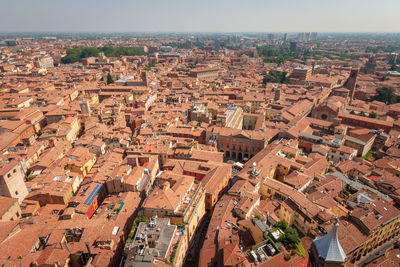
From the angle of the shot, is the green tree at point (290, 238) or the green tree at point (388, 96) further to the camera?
the green tree at point (388, 96)

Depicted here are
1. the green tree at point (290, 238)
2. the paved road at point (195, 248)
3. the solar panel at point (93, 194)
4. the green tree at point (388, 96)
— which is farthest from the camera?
the green tree at point (388, 96)

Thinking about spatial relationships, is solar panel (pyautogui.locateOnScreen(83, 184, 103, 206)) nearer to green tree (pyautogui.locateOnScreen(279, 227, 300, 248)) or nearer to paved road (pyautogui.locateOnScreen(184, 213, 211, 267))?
paved road (pyautogui.locateOnScreen(184, 213, 211, 267))

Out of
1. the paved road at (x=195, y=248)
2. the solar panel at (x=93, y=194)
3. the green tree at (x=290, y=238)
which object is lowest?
the paved road at (x=195, y=248)

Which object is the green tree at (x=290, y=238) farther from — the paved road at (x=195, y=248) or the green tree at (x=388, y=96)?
the green tree at (x=388, y=96)

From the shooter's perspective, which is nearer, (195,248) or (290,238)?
(290,238)

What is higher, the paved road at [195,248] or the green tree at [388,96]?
the green tree at [388,96]

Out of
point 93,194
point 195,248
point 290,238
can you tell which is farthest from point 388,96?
point 93,194

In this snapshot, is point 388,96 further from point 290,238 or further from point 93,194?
point 93,194

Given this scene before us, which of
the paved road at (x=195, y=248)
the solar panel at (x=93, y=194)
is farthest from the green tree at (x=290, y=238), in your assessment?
the solar panel at (x=93, y=194)

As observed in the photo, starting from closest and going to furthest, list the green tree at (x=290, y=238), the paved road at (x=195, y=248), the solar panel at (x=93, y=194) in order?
the green tree at (x=290, y=238) < the paved road at (x=195, y=248) < the solar panel at (x=93, y=194)

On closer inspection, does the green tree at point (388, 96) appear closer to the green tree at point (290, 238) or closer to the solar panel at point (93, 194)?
the green tree at point (290, 238)

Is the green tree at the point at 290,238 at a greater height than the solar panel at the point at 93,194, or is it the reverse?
the green tree at the point at 290,238

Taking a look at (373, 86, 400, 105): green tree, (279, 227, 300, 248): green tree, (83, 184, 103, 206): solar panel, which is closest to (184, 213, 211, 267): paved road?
(279, 227, 300, 248): green tree
